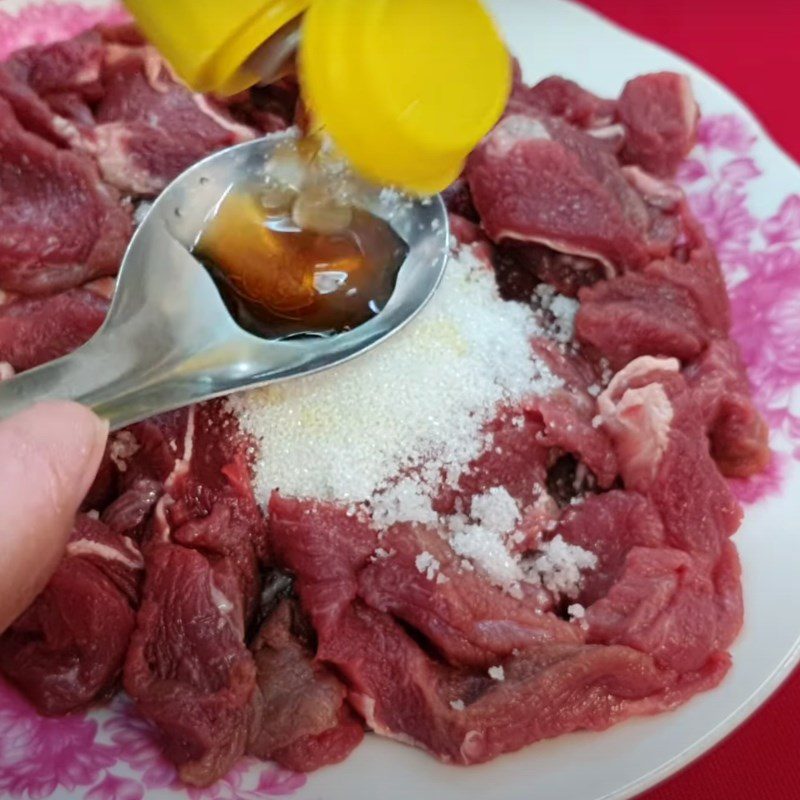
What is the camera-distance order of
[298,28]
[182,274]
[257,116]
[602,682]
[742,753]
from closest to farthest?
[298,28]
[602,682]
[182,274]
[742,753]
[257,116]

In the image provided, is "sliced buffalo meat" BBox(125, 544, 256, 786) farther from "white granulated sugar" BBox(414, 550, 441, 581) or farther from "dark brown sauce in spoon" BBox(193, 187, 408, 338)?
"dark brown sauce in spoon" BBox(193, 187, 408, 338)

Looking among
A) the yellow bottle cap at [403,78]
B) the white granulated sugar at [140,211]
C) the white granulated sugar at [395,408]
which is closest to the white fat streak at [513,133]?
the white granulated sugar at [395,408]

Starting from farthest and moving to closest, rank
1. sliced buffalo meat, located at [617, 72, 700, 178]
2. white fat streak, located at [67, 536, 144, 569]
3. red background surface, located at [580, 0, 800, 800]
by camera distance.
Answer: red background surface, located at [580, 0, 800, 800], sliced buffalo meat, located at [617, 72, 700, 178], white fat streak, located at [67, 536, 144, 569]

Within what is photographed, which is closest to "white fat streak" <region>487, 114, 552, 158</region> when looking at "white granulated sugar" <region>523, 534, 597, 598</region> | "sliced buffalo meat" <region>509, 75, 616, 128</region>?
"sliced buffalo meat" <region>509, 75, 616, 128</region>

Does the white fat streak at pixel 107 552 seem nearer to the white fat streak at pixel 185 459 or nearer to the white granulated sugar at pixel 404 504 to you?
the white fat streak at pixel 185 459

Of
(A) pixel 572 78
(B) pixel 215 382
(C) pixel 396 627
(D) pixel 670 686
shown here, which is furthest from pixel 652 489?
(A) pixel 572 78

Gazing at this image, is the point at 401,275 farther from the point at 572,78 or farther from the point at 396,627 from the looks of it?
the point at 572,78

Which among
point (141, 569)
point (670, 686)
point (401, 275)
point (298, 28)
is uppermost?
point (298, 28)
